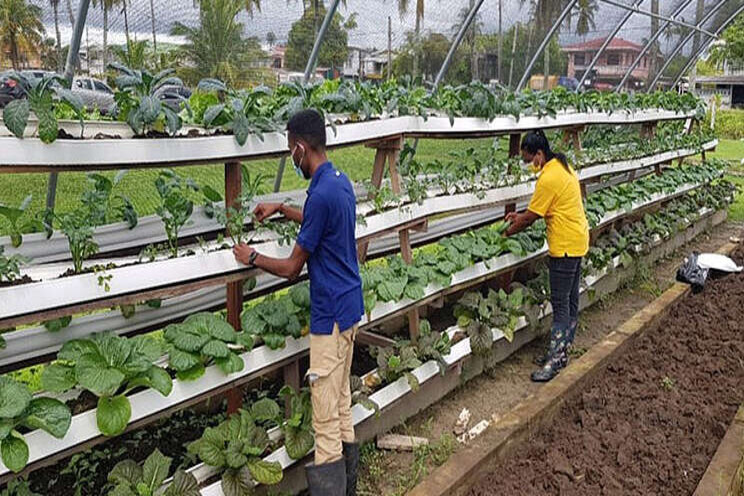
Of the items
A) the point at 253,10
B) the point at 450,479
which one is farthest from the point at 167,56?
the point at 450,479

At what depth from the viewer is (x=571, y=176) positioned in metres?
4.63

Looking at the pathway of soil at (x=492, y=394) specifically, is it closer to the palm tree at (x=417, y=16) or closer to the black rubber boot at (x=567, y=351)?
the black rubber boot at (x=567, y=351)

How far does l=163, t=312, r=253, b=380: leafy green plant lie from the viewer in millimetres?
2746

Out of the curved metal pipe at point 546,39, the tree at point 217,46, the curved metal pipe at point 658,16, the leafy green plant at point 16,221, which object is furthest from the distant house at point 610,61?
the leafy green plant at point 16,221

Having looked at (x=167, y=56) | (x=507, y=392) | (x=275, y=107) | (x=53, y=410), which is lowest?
(x=507, y=392)

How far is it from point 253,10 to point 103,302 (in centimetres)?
287

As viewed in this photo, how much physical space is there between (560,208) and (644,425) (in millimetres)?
1502

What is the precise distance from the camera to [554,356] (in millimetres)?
4820

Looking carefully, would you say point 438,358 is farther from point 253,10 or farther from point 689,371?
point 253,10

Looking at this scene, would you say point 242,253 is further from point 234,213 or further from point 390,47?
point 390,47

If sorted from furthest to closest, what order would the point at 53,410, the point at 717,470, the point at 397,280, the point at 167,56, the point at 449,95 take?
the point at 449,95
the point at 167,56
the point at 397,280
the point at 717,470
the point at 53,410

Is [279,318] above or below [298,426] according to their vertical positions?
above

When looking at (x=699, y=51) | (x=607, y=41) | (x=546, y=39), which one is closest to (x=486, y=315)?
(x=546, y=39)

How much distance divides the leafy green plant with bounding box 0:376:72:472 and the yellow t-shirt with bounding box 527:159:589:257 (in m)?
3.31
